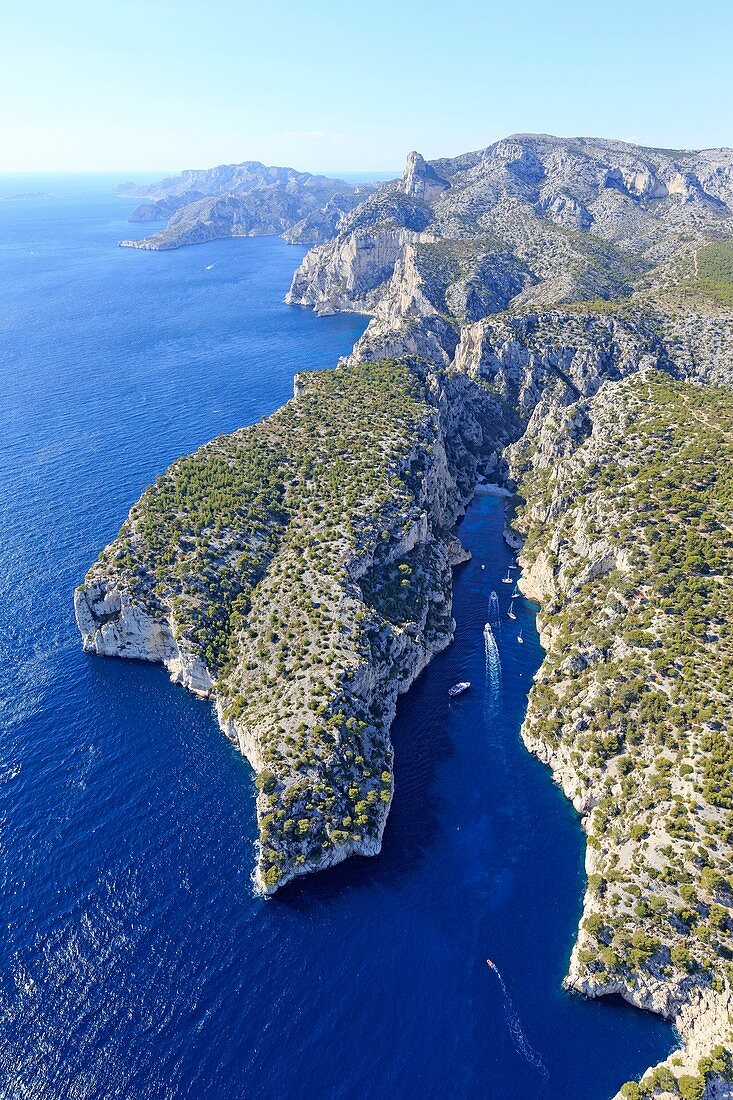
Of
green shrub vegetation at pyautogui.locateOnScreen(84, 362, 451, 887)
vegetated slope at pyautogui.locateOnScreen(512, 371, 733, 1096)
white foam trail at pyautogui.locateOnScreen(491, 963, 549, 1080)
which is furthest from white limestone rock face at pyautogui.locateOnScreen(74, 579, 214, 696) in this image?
white foam trail at pyautogui.locateOnScreen(491, 963, 549, 1080)

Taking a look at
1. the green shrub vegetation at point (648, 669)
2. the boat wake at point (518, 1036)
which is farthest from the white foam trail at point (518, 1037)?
the green shrub vegetation at point (648, 669)

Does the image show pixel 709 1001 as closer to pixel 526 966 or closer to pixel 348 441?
pixel 526 966

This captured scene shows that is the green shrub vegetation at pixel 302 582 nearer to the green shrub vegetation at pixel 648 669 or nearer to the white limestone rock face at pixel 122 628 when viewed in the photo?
the white limestone rock face at pixel 122 628

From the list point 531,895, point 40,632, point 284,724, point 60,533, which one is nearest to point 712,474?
point 531,895

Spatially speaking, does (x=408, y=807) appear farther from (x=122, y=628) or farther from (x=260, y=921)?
(x=122, y=628)

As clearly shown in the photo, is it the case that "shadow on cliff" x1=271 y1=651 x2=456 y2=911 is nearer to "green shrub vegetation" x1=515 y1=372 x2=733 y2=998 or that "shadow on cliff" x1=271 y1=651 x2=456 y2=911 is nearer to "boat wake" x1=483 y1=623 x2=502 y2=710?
"boat wake" x1=483 y1=623 x2=502 y2=710

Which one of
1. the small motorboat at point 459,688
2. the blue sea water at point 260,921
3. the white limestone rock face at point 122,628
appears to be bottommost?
the blue sea water at point 260,921
